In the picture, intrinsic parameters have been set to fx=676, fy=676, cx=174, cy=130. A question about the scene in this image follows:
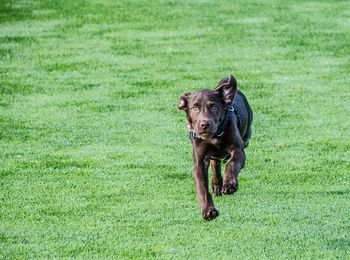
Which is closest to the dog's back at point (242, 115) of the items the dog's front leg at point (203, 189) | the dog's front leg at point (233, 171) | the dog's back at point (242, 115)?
the dog's back at point (242, 115)

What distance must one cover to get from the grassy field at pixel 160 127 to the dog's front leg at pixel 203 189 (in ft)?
1.87

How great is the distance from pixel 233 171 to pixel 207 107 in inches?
19.2

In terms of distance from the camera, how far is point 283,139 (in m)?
7.82

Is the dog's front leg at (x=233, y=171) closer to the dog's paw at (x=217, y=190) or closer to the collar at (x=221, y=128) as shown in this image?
the collar at (x=221, y=128)

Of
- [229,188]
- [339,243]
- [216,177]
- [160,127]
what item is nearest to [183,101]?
[229,188]

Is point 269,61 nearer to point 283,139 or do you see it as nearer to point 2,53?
point 283,139

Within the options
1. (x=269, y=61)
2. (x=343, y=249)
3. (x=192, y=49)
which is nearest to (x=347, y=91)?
A: (x=269, y=61)

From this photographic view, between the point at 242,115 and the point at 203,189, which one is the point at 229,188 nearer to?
the point at 203,189

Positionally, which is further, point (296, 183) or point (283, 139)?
point (283, 139)

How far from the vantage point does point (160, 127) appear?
8.31m

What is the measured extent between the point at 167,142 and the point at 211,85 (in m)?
2.25

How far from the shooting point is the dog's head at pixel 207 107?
4668 mm

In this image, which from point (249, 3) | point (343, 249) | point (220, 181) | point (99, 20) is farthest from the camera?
point (249, 3)

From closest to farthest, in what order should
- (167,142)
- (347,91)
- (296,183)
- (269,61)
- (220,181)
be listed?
1. (220,181)
2. (296,183)
3. (167,142)
4. (347,91)
5. (269,61)
